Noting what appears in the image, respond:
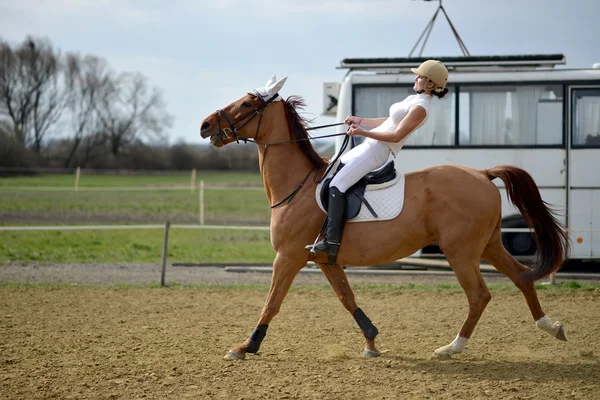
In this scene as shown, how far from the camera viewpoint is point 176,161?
4644 cm

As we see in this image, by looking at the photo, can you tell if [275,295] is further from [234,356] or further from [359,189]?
[359,189]

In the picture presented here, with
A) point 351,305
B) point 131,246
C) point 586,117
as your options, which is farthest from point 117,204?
point 351,305

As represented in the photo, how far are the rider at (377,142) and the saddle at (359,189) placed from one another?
0.26 feet

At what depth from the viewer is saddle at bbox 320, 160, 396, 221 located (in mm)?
6027

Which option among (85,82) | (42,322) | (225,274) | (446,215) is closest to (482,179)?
(446,215)

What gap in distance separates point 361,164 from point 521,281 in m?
1.85

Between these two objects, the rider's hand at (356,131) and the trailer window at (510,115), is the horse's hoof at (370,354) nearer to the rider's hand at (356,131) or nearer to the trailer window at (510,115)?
the rider's hand at (356,131)

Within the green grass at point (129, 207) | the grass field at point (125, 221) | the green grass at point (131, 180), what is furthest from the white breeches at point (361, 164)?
the green grass at point (131, 180)

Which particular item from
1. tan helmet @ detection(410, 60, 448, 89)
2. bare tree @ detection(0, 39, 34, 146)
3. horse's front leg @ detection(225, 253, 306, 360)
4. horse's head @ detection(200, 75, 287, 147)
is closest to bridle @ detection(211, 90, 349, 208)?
horse's head @ detection(200, 75, 287, 147)

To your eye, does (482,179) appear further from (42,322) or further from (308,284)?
(308,284)

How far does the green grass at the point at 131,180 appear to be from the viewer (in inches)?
1309

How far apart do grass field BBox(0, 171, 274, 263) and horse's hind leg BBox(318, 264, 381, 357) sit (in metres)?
8.22

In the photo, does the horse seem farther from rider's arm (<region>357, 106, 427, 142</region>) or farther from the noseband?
rider's arm (<region>357, 106, 427, 142</region>)

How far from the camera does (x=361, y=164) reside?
6.00 m
